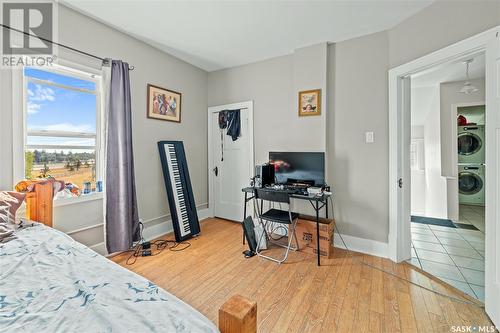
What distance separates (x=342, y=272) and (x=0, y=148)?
3.36 meters

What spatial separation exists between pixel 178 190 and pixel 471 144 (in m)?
6.46

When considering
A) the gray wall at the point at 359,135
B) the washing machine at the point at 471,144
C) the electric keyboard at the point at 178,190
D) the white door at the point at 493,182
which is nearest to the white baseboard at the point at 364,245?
the gray wall at the point at 359,135

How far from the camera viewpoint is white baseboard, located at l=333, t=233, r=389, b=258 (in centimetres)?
271

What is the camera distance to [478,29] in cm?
175

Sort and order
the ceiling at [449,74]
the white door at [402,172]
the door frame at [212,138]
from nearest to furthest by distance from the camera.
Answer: the white door at [402,172] → the ceiling at [449,74] → the door frame at [212,138]

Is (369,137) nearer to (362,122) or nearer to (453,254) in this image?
(362,122)

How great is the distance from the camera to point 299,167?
296 cm

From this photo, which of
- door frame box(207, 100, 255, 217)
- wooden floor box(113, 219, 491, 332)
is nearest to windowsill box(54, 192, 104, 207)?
wooden floor box(113, 219, 491, 332)

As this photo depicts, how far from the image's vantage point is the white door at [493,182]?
5.25 feet

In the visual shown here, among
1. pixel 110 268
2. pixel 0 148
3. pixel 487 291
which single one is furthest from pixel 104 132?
pixel 487 291

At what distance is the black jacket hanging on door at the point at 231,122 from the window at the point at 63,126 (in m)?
1.84

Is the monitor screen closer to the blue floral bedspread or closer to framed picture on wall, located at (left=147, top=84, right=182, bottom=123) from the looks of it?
framed picture on wall, located at (left=147, top=84, right=182, bottom=123)

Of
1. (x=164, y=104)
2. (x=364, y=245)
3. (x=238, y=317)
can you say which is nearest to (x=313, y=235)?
(x=364, y=245)

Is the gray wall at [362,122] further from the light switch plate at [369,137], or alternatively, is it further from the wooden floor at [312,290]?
the wooden floor at [312,290]
